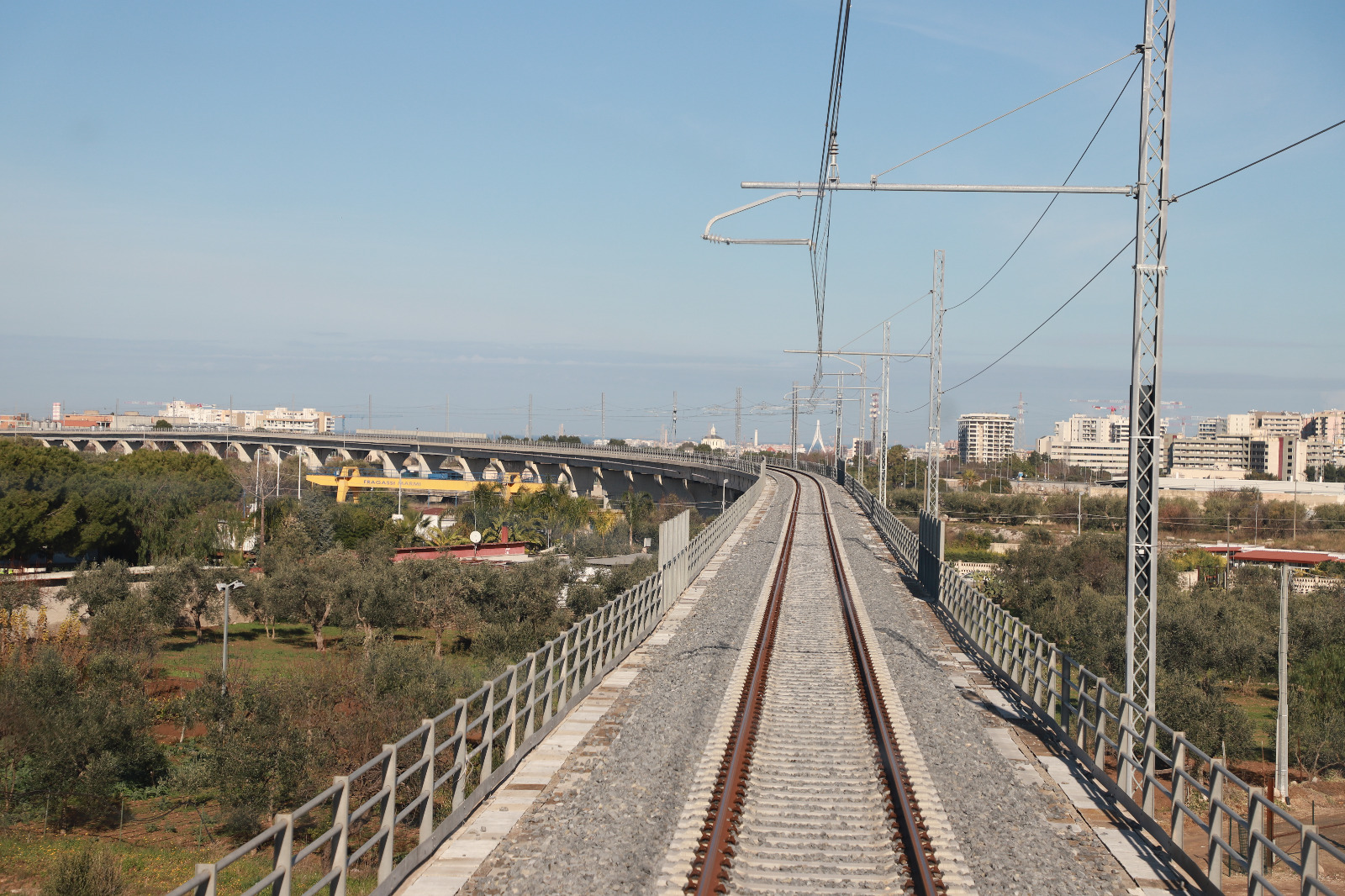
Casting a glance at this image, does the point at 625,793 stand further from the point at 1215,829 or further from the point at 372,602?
the point at 372,602

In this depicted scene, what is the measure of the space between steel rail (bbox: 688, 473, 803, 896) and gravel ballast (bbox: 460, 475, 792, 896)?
0.35 meters

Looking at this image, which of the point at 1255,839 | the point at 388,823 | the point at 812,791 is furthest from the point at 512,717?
the point at 1255,839

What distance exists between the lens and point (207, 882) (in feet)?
18.0

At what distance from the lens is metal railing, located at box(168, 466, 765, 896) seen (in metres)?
6.70

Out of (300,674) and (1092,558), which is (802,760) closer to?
(300,674)

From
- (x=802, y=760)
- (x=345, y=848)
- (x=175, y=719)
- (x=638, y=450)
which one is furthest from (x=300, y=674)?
(x=638, y=450)

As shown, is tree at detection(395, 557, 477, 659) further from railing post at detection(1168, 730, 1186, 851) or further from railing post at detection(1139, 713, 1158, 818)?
railing post at detection(1168, 730, 1186, 851)

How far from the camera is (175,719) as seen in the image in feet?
104

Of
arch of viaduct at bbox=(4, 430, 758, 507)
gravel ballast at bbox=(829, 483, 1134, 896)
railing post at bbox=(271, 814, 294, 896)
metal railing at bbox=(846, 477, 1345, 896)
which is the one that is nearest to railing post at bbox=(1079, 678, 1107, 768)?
metal railing at bbox=(846, 477, 1345, 896)

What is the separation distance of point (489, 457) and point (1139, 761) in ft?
419

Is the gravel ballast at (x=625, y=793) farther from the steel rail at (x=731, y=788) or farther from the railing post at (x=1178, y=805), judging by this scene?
the railing post at (x=1178, y=805)

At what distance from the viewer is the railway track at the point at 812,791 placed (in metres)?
7.90

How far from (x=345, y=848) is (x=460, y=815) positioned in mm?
2226

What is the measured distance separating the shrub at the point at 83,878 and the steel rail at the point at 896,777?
A: 1093cm
